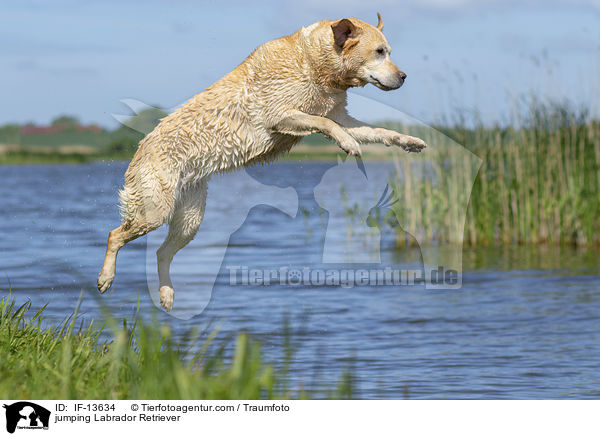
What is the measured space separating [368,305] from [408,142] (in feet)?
21.6

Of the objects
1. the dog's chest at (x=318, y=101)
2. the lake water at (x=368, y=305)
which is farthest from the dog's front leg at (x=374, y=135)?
the lake water at (x=368, y=305)

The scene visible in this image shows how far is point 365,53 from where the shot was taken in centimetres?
561

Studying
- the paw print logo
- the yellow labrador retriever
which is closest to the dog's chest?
the yellow labrador retriever

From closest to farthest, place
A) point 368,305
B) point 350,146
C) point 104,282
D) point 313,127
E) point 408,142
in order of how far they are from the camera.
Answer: point 350,146 < point 313,127 < point 408,142 < point 104,282 < point 368,305

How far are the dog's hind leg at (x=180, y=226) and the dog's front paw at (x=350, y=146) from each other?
1.16m

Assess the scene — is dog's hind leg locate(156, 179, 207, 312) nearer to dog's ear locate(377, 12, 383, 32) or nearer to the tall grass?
dog's ear locate(377, 12, 383, 32)

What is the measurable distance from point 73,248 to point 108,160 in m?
10.0

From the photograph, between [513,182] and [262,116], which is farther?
[513,182]

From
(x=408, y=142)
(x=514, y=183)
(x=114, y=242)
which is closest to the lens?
(x=408, y=142)
